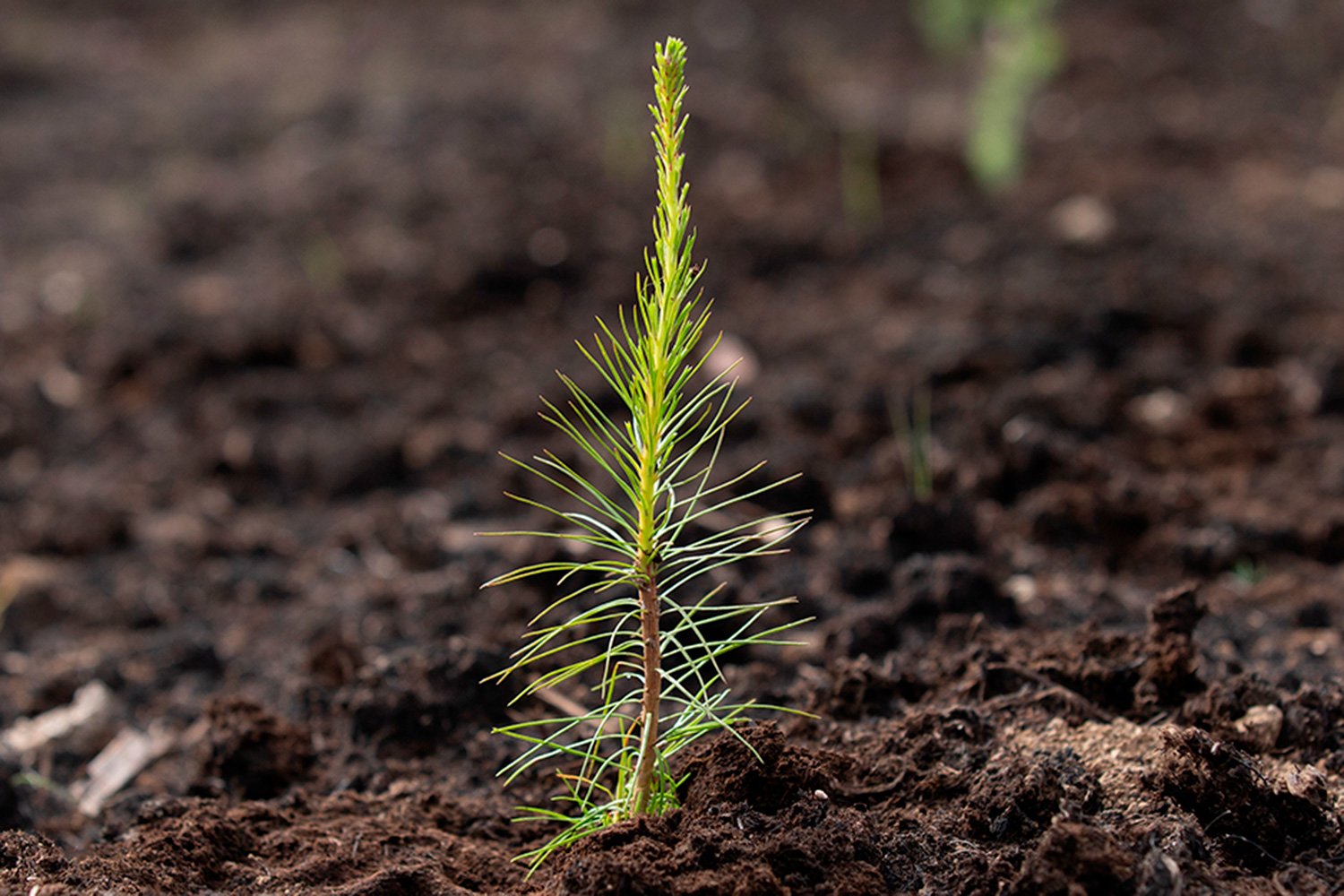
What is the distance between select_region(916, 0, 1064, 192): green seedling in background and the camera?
14.0 ft

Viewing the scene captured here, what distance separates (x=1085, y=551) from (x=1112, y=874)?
1.42 meters

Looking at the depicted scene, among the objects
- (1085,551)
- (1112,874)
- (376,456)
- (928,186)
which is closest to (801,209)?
(928,186)

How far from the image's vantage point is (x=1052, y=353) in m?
3.55

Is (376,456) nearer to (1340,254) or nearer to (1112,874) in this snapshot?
(1112,874)

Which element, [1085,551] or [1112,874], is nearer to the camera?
[1112,874]

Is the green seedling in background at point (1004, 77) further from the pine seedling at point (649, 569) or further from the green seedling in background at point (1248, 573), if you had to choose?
the pine seedling at point (649, 569)

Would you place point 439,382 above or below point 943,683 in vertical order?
above

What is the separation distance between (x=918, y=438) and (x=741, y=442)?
468mm

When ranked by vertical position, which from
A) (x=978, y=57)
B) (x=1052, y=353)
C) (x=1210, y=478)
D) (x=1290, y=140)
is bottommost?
(x=1210, y=478)

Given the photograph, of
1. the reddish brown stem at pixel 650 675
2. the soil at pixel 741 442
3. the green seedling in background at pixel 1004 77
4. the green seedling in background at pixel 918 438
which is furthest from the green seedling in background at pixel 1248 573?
the green seedling in background at pixel 1004 77

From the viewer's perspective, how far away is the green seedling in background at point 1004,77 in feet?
14.0

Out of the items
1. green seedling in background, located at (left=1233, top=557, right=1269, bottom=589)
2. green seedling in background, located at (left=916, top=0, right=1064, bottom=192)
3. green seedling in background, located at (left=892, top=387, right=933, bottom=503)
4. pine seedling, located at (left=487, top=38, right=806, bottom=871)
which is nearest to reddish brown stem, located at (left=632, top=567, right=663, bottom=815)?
pine seedling, located at (left=487, top=38, right=806, bottom=871)

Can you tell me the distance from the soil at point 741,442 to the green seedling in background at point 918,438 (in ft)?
0.13

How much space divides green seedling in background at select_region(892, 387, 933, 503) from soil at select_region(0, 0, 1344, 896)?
4cm
